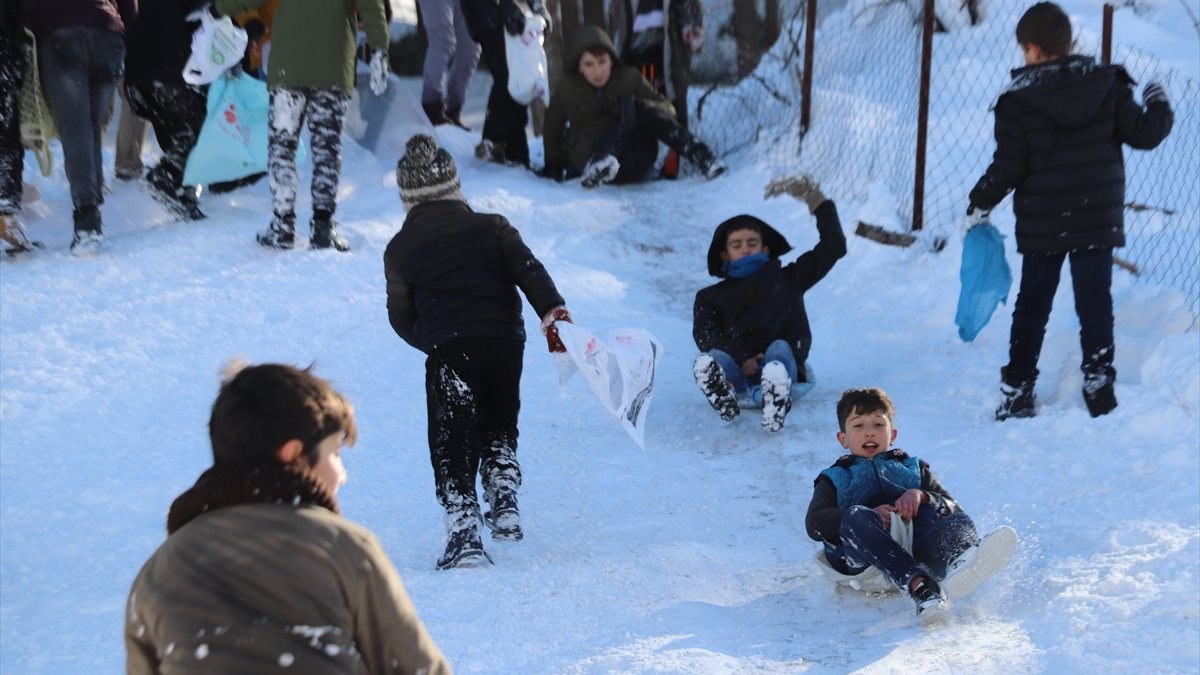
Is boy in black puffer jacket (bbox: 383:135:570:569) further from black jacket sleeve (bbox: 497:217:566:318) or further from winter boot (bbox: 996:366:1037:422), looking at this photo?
winter boot (bbox: 996:366:1037:422)

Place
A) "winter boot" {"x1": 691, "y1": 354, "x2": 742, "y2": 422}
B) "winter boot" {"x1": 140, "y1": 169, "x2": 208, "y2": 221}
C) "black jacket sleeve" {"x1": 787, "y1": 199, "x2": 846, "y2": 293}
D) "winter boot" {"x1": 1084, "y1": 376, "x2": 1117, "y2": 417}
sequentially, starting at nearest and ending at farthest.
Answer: "winter boot" {"x1": 1084, "y1": 376, "x2": 1117, "y2": 417}
"winter boot" {"x1": 691, "y1": 354, "x2": 742, "y2": 422}
"black jacket sleeve" {"x1": 787, "y1": 199, "x2": 846, "y2": 293}
"winter boot" {"x1": 140, "y1": 169, "x2": 208, "y2": 221}

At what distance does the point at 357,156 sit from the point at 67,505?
425 cm

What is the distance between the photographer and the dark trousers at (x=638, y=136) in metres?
9.29

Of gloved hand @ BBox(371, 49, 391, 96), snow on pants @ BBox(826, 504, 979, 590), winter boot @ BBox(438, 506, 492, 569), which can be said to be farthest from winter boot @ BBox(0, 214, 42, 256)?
snow on pants @ BBox(826, 504, 979, 590)

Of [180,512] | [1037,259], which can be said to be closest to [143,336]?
[1037,259]

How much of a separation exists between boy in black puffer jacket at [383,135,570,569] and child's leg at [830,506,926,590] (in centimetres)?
110

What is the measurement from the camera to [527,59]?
29.7 feet

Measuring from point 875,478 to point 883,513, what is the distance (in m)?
0.20

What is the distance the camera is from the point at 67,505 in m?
5.40

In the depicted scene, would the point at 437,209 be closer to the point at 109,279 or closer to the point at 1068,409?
the point at 1068,409

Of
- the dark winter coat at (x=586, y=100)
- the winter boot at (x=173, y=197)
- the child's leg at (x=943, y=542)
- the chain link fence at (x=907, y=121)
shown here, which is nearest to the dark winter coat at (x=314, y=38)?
the winter boot at (x=173, y=197)

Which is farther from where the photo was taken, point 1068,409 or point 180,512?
point 1068,409

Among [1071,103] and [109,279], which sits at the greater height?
[1071,103]

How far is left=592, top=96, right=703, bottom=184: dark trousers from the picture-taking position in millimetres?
9289
